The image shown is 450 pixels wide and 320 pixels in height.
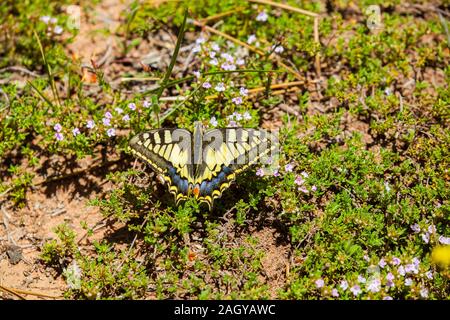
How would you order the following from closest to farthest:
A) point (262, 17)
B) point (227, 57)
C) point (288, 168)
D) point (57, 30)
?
point (288, 168), point (227, 57), point (262, 17), point (57, 30)

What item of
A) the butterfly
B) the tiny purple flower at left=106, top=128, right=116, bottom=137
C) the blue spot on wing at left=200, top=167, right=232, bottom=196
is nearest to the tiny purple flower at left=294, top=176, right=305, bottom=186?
the butterfly

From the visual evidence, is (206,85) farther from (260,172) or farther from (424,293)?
(424,293)

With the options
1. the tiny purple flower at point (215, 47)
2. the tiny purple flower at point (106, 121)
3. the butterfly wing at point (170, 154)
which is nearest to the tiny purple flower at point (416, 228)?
the butterfly wing at point (170, 154)

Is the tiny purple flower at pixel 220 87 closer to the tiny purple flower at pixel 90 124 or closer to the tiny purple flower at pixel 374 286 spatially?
the tiny purple flower at pixel 90 124

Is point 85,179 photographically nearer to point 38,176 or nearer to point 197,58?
point 38,176

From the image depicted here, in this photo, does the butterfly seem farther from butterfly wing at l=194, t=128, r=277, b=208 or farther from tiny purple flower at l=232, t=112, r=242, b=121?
tiny purple flower at l=232, t=112, r=242, b=121

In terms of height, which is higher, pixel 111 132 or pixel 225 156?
pixel 111 132

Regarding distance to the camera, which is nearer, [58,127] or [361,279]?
[361,279]

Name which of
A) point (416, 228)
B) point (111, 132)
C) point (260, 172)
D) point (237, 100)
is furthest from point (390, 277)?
point (111, 132)
